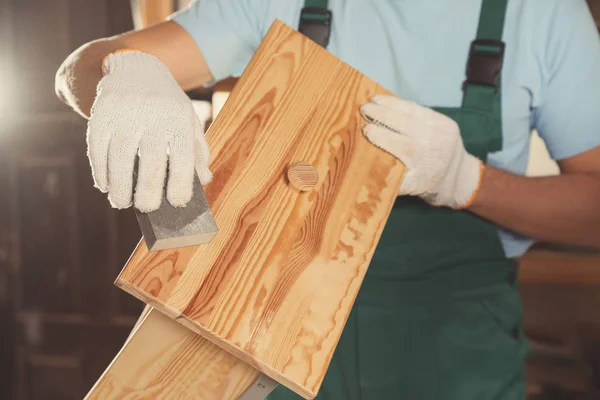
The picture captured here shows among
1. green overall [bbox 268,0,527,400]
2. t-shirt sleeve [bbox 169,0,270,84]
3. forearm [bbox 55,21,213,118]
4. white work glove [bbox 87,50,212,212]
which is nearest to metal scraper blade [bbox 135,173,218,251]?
white work glove [bbox 87,50,212,212]

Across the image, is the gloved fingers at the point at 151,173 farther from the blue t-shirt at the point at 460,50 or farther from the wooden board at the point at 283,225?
the blue t-shirt at the point at 460,50

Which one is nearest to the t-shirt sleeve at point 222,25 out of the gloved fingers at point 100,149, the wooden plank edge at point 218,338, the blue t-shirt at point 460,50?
the blue t-shirt at point 460,50

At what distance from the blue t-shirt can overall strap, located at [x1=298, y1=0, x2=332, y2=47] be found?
0.18 ft

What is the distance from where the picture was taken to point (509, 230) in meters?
1.22

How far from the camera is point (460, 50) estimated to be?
1153 mm

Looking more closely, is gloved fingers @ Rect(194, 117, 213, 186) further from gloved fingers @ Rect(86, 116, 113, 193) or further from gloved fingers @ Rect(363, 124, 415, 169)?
gloved fingers @ Rect(363, 124, 415, 169)

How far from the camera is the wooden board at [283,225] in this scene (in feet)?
2.13

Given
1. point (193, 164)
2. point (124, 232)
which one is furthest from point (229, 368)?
point (124, 232)

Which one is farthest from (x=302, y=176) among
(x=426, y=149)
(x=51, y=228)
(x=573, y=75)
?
(x=51, y=228)

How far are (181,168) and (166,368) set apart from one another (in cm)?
31

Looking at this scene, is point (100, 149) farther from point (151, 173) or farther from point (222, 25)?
point (222, 25)

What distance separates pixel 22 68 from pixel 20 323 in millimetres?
1125

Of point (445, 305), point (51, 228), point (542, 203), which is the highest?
point (542, 203)

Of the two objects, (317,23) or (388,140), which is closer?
(388,140)
